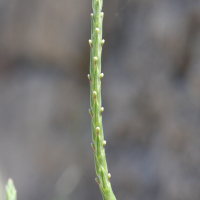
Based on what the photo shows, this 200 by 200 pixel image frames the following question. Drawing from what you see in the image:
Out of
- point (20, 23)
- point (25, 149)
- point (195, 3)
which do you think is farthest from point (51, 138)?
point (195, 3)

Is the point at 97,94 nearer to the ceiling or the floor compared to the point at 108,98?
nearer to the ceiling

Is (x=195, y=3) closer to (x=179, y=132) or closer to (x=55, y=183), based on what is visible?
(x=179, y=132)

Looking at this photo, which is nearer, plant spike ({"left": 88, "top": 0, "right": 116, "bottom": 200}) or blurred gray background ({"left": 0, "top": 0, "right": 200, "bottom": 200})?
plant spike ({"left": 88, "top": 0, "right": 116, "bottom": 200})

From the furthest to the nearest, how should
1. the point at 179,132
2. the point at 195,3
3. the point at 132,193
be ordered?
the point at 132,193, the point at 179,132, the point at 195,3

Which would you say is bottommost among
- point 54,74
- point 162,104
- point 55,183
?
point 55,183

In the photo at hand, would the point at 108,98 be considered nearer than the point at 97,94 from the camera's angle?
No

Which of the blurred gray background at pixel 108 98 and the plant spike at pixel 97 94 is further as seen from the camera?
the blurred gray background at pixel 108 98

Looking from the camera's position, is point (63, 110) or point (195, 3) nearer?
point (195, 3)

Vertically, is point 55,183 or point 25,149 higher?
point 25,149
